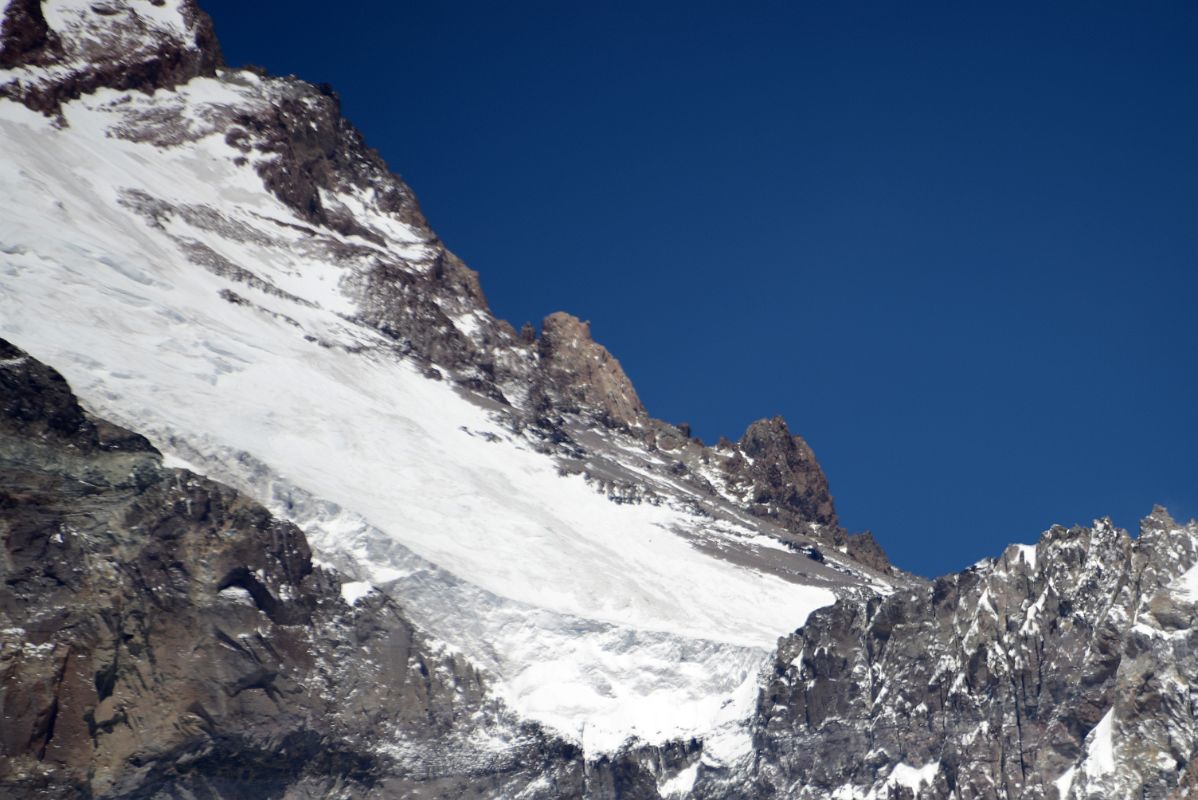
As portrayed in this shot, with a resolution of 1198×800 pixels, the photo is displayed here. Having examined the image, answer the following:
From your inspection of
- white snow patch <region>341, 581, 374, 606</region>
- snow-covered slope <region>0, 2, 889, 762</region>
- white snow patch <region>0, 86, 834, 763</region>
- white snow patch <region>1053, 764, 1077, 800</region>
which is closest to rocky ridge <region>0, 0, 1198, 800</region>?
white snow patch <region>1053, 764, 1077, 800</region>

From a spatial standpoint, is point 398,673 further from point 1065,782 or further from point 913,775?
point 1065,782

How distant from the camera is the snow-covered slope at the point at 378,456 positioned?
125m

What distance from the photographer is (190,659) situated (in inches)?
4318

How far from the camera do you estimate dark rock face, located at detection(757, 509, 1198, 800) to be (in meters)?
92.4

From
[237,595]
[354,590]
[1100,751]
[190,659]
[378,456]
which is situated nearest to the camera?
[1100,751]

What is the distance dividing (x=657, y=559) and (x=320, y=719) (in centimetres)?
4323

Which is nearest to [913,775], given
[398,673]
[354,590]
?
[398,673]

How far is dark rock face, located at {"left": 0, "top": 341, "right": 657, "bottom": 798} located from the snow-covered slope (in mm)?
4274

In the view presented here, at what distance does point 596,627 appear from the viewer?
12850cm

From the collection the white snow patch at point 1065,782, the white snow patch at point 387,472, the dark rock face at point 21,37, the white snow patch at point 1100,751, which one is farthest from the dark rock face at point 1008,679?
the dark rock face at point 21,37

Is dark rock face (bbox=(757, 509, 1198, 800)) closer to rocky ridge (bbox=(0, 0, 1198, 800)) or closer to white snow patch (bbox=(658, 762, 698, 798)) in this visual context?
rocky ridge (bbox=(0, 0, 1198, 800))

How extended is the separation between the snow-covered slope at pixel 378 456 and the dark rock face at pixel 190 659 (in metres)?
4.27

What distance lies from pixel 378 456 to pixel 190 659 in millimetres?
38107

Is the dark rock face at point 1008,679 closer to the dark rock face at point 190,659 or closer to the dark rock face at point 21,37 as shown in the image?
the dark rock face at point 190,659
